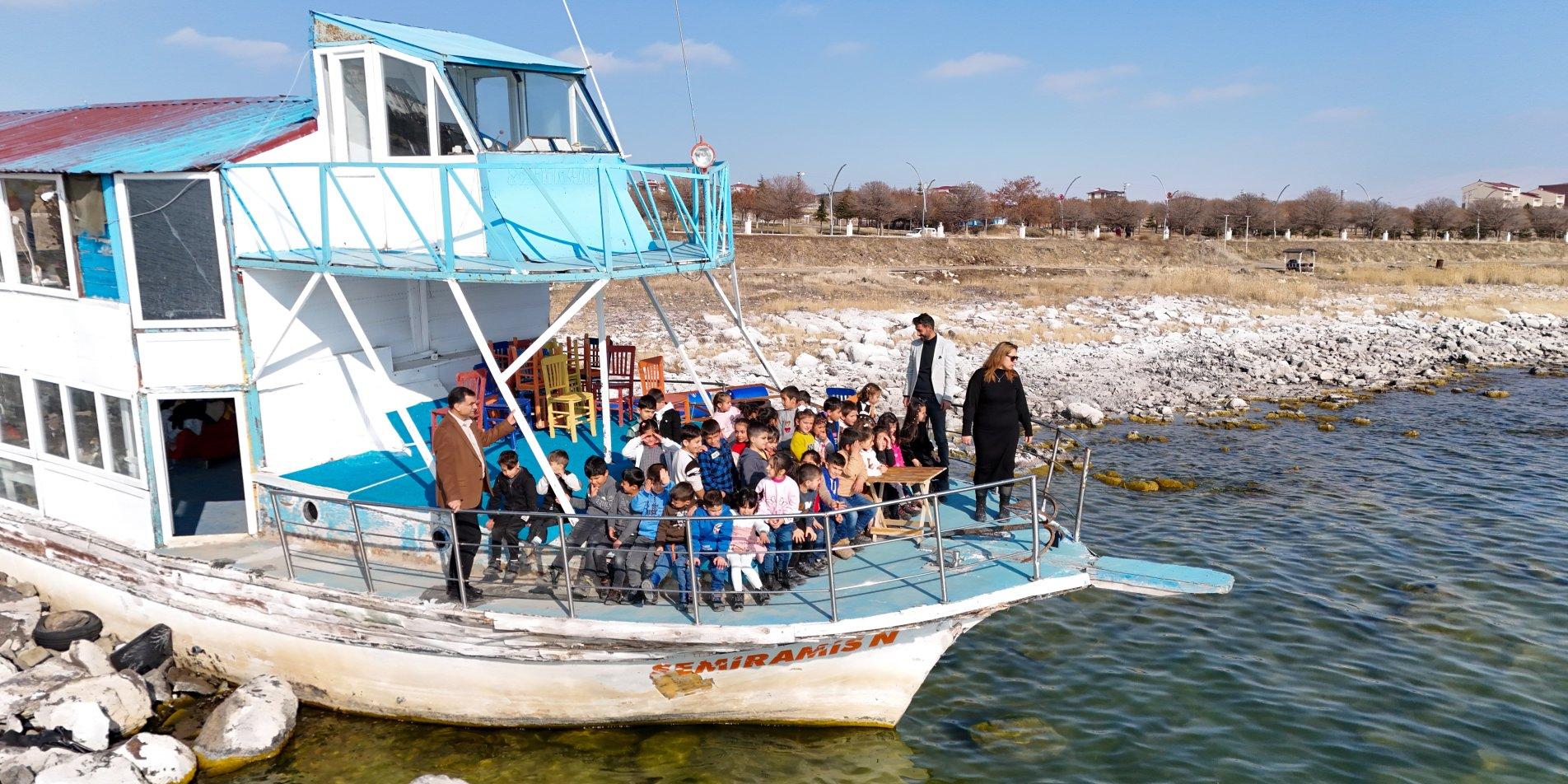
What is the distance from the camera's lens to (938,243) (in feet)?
194

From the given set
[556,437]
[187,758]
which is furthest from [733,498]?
[187,758]

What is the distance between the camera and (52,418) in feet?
34.7

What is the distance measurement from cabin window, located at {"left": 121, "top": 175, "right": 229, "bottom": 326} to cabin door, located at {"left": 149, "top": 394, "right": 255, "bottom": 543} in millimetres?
826

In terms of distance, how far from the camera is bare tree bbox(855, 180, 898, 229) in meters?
69.5

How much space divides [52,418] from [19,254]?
172 cm

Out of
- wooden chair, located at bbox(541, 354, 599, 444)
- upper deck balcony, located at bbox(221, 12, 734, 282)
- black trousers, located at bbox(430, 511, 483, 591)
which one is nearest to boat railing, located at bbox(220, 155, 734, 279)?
upper deck balcony, located at bbox(221, 12, 734, 282)

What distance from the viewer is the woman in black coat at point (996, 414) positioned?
9.48 m

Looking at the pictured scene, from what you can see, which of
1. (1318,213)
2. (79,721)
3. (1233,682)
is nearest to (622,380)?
(79,721)

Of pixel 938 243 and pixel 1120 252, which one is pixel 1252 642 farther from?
pixel 1120 252

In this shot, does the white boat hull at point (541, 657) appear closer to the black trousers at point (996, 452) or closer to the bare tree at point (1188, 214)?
the black trousers at point (996, 452)

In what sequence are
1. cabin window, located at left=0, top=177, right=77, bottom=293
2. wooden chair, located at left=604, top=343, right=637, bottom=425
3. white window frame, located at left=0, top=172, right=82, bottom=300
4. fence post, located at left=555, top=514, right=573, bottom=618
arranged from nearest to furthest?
fence post, located at left=555, top=514, right=573, bottom=618
white window frame, located at left=0, top=172, right=82, bottom=300
cabin window, located at left=0, top=177, right=77, bottom=293
wooden chair, located at left=604, top=343, right=637, bottom=425

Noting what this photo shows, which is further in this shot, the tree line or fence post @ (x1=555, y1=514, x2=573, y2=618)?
the tree line

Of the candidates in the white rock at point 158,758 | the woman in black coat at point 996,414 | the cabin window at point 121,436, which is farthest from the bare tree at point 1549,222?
the white rock at point 158,758

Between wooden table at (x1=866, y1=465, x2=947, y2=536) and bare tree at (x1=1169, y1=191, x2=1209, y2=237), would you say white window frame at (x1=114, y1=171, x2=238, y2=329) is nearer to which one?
wooden table at (x1=866, y1=465, x2=947, y2=536)
